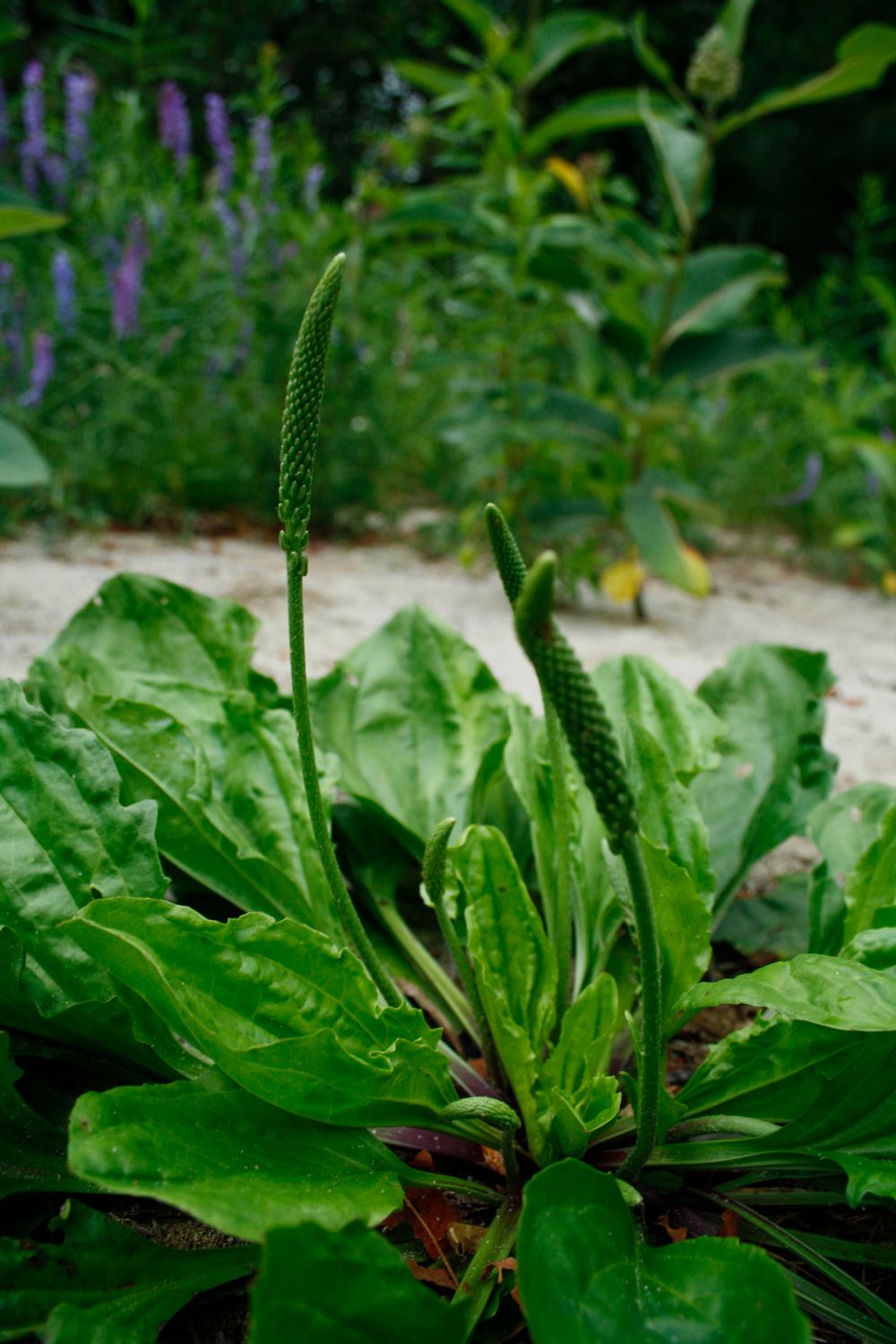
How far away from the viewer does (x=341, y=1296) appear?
65 centimetres

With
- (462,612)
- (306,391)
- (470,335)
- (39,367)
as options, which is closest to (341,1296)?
(306,391)

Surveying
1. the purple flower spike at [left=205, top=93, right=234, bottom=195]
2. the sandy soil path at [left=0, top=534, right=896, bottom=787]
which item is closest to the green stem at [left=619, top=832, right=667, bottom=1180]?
the sandy soil path at [left=0, top=534, right=896, bottom=787]

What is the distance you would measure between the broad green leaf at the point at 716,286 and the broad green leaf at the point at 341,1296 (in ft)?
8.87

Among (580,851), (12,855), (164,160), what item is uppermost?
(164,160)

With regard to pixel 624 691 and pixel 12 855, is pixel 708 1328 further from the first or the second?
pixel 624 691

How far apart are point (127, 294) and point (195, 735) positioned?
233cm

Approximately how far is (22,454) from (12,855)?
1154 mm

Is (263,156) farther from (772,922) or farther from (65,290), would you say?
(772,922)

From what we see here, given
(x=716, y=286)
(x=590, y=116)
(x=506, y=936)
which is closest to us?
(x=506, y=936)

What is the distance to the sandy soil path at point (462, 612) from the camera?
7.32 feet

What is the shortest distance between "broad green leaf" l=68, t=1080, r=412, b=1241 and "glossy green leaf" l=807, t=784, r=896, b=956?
1.77ft

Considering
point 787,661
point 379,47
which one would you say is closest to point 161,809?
point 787,661

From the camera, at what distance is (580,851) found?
4.20ft

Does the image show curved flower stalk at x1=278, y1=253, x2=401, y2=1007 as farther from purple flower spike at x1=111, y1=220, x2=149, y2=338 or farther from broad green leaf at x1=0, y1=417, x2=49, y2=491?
purple flower spike at x1=111, y1=220, x2=149, y2=338
